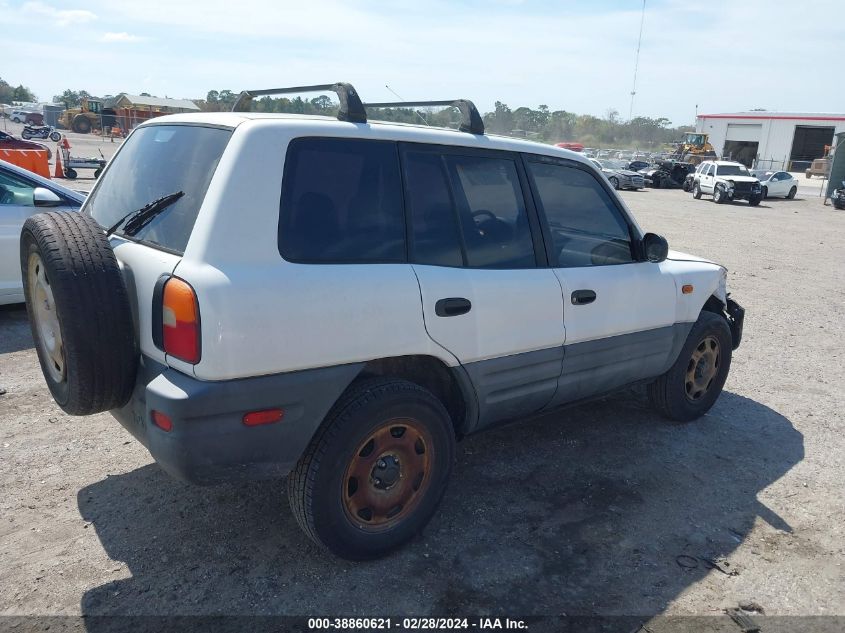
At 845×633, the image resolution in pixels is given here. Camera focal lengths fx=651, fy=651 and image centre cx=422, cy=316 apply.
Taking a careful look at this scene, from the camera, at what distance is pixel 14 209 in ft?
20.2

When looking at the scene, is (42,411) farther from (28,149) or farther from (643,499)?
(28,149)

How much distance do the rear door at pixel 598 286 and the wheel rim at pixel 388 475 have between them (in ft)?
3.33

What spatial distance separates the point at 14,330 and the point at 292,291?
491cm

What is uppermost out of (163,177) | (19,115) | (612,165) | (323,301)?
(163,177)

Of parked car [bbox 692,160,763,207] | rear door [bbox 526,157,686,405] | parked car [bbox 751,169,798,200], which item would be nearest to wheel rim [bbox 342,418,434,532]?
rear door [bbox 526,157,686,405]

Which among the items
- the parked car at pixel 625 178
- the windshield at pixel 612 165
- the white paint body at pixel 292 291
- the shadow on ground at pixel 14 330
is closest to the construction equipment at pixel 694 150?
the windshield at pixel 612 165

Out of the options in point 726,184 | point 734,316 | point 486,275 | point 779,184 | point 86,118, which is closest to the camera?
point 486,275

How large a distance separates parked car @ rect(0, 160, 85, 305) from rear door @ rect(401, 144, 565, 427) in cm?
432

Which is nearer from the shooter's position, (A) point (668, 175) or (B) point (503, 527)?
(B) point (503, 527)

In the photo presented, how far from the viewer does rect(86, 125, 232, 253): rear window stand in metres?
2.62

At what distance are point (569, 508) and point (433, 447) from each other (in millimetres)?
961

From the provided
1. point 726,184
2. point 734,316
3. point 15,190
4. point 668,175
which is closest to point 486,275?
point 734,316

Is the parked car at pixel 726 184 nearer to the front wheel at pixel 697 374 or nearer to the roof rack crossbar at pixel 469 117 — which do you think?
the front wheel at pixel 697 374

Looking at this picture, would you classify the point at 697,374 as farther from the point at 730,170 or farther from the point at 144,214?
the point at 730,170
